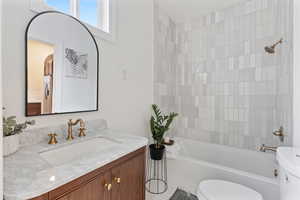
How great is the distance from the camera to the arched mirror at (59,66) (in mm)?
1002

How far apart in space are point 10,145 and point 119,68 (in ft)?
3.51

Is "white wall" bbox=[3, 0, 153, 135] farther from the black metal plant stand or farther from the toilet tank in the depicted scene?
the toilet tank

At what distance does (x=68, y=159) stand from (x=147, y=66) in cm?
140

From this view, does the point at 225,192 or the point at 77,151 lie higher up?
the point at 77,151

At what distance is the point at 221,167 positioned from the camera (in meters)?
1.66

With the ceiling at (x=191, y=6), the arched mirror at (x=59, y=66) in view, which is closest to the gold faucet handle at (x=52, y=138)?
the arched mirror at (x=59, y=66)

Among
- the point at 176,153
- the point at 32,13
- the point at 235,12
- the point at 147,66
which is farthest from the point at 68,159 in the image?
the point at 235,12

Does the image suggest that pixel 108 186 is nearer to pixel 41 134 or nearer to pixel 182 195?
pixel 41 134

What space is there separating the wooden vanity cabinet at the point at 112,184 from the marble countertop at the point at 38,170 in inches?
1.7

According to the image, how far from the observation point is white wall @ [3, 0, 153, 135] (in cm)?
91

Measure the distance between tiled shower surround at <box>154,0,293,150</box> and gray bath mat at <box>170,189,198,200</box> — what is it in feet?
3.07

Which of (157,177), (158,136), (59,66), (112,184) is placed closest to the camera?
(112,184)

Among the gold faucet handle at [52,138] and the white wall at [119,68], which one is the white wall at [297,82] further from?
the gold faucet handle at [52,138]

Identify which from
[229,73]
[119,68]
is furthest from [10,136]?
[229,73]
